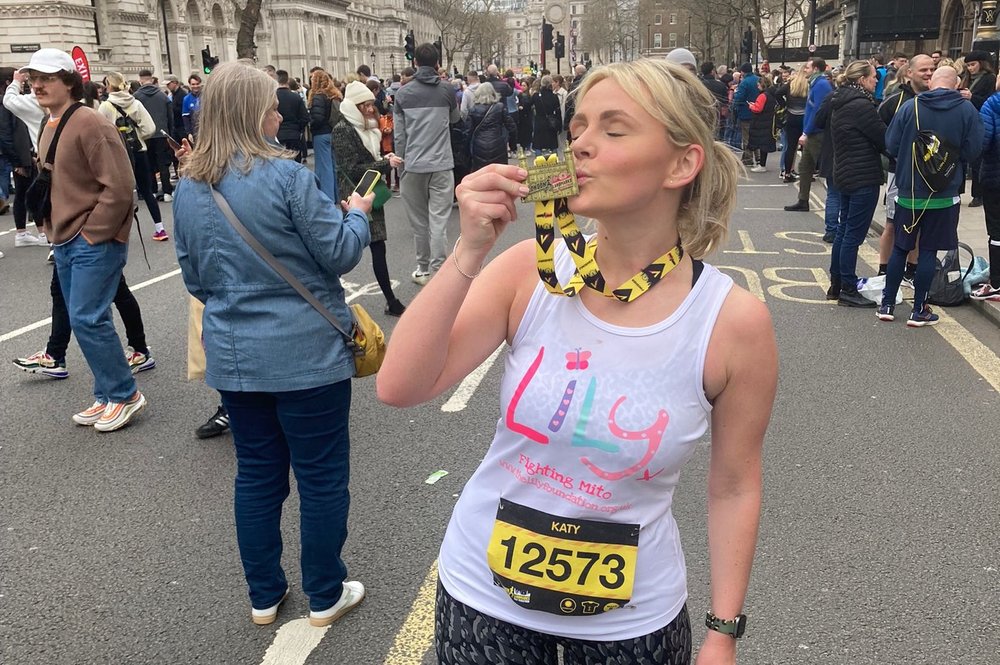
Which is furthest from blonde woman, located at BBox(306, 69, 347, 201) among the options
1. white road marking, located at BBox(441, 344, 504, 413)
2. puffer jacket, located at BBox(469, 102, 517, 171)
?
white road marking, located at BBox(441, 344, 504, 413)

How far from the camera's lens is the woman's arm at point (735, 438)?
1514 mm

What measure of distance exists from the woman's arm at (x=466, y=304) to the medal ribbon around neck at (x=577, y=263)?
68mm

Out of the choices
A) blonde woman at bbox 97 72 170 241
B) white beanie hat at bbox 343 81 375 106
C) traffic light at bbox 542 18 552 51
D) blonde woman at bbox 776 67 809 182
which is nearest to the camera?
white beanie hat at bbox 343 81 375 106

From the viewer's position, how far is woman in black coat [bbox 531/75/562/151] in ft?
55.1

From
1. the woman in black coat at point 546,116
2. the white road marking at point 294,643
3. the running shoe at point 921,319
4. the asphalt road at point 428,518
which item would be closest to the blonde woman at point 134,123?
the asphalt road at point 428,518

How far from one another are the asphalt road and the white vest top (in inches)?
56.1

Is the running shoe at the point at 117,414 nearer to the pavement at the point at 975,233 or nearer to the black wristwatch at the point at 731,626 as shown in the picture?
the black wristwatch at the point at 731,626

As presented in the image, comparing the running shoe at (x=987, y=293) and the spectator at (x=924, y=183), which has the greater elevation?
the spectator at (x=924, y=183)

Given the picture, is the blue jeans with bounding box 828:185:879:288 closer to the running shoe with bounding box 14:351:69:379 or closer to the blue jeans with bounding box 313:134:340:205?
the blue jeans with bounding box 313:134:340:205

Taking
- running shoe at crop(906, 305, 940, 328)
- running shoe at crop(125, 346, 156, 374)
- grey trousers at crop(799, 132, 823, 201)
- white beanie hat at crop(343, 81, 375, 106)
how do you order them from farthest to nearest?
grey trousers at crop(799, 132, 823, 201), white beanie hat at crop(343, 81, 375, 106), running shoe at crop(906, 305, 940, 328), running shoe at crop(125, 346, 156, 374)

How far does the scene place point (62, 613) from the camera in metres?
3.13

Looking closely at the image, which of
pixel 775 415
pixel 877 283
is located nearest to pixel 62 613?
pixel 775 415

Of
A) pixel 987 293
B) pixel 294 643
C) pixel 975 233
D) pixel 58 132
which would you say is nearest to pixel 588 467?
pixel 294 643

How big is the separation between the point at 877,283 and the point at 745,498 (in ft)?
20.8
